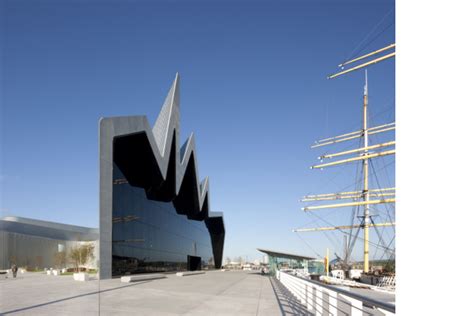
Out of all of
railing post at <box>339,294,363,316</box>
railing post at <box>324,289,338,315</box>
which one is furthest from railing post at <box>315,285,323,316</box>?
railing post at <box>339,294,363,316</box>

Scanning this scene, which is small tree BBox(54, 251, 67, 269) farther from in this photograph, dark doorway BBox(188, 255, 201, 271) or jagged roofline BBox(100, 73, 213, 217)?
jagged roofline BBox(100, 73, 213, 217)

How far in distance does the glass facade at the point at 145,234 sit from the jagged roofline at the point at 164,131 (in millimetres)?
2668

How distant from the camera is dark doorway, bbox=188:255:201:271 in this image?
45.0 m

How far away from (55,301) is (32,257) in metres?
37.0

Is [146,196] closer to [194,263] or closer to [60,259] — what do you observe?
[60,259]

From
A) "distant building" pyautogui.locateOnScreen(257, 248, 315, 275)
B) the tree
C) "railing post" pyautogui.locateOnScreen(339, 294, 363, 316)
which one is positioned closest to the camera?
"railing post" pyautogui.locateOnScreen(339, 294, 363, 316)

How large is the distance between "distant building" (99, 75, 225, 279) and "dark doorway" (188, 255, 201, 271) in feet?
0.49

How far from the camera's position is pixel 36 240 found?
42406 mm

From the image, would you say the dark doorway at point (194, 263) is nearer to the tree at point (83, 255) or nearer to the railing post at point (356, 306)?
the tree at point (83, 255)

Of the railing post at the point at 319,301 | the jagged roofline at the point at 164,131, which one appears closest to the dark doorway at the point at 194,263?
the jagged roofline at the point at 164,131

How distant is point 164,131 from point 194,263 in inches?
874

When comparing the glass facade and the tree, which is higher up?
the glass facade
